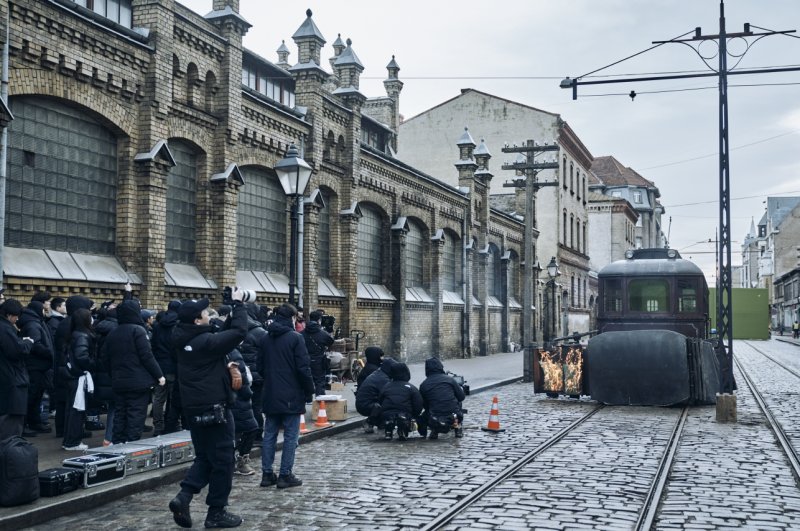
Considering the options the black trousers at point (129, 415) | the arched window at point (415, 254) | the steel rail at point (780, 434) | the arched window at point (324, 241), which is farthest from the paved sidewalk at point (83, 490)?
the arched window at point (415, 254)

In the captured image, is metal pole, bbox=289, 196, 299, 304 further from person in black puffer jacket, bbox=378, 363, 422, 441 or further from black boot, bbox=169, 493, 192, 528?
black boot, bbox=169, 493, 192, 528

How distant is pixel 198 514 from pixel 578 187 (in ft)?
156

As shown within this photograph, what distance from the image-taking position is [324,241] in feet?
73.6

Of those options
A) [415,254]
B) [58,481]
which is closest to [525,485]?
[58,481]

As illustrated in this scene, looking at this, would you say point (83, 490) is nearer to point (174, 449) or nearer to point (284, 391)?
point (174, 449)

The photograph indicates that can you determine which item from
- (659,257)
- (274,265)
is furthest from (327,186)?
(659,257)

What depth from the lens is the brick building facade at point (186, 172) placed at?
1287 cm

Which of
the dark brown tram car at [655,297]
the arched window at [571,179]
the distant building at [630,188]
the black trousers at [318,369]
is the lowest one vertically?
the black trousers at [318,369]

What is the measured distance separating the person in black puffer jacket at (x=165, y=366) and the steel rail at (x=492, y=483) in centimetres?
394

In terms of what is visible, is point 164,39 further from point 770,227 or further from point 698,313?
point 770,227

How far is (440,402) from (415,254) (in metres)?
17.8

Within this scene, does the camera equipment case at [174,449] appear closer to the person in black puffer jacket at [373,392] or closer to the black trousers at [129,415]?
the black trousers at [129,415]

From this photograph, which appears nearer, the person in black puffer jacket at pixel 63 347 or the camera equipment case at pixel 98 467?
the camera equipment case at pixel 98 467

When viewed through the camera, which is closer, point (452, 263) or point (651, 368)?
point (651, 368)
